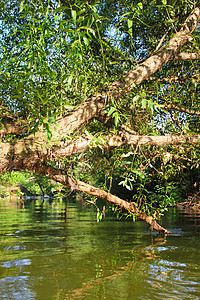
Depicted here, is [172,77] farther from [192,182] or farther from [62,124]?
[192,182]

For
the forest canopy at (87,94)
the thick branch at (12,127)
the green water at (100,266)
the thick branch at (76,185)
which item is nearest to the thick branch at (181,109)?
the forest canopy at (87,94)

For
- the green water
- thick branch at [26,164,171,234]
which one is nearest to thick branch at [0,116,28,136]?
thick branch at [26,164,171,234]

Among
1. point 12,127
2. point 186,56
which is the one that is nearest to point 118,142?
point 12,127

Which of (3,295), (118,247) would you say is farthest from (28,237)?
(3,295)

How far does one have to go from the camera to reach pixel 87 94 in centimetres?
480

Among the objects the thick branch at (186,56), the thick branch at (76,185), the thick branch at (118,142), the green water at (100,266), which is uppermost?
the thick branch at (186,56)

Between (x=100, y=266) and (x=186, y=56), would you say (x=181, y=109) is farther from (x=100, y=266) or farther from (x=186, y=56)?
(x=100, y=266)

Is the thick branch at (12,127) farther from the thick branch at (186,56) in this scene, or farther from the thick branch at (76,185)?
the thick branch at (186,56)

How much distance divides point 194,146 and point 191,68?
1778 mm

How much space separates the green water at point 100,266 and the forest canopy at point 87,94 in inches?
37.6

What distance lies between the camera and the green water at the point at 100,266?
3332 millimetres

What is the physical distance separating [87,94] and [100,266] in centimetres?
286

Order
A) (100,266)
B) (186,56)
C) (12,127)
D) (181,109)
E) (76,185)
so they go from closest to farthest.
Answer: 1. (12,127)
2. (100,266)
3. (76,185)
4. (186,56)
5. (181,109)

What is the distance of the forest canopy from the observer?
3500 mm
